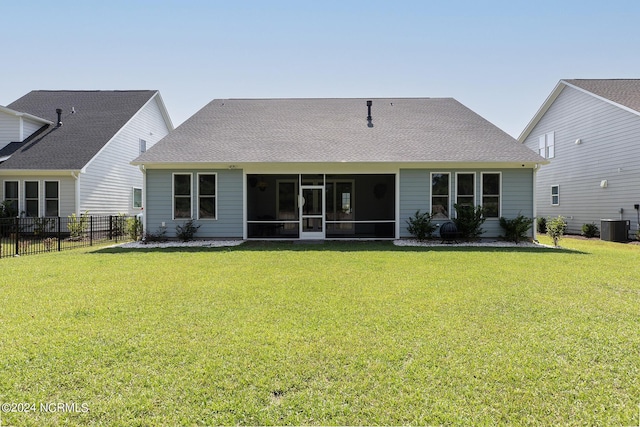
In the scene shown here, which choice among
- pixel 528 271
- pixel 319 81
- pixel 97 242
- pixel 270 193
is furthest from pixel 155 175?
pixel 528 271

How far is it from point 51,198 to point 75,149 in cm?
225

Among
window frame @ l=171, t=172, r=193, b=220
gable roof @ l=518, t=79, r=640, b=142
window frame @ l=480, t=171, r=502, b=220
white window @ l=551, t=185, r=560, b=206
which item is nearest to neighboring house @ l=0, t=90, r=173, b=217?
window frame @ l=171, t=172, r=193, b=220

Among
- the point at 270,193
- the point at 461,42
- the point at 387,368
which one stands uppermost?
the point at 461,42

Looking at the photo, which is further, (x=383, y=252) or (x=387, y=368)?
(x=383, y=252)

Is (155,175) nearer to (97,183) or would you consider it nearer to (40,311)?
(97,183)

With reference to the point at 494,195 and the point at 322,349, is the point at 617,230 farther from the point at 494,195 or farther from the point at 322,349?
the point at 322,349

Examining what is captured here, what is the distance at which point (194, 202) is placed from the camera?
40.3 feet

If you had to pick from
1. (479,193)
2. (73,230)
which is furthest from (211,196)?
(479,193)

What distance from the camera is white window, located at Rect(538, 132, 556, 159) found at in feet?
59.5

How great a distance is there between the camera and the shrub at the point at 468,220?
38.1 feet

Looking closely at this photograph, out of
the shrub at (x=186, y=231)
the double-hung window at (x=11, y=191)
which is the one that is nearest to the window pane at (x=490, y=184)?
the shrub at (x=186, y=231)

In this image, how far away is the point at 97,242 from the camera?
42.0ft

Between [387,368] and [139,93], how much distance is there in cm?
2110

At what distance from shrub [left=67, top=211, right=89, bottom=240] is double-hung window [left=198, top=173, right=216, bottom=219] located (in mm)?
4994
